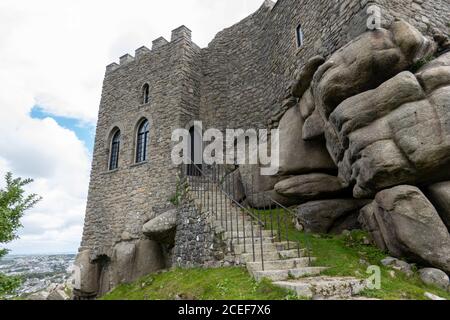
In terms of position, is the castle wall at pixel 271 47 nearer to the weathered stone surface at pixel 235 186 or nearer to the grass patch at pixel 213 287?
the weathered stone surface at pixel 235 186

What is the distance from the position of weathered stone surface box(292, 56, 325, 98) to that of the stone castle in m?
0.03

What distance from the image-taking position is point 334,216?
285 inches

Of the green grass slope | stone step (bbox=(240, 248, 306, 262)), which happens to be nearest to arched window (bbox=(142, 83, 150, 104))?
the green grass slope

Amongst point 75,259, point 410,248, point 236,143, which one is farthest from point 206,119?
point 410,248

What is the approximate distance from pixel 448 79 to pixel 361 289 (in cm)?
430

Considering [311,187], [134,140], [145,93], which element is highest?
[145,93]

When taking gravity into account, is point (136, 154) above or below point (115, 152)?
below

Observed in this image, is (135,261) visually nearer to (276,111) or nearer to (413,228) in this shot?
(276,111)

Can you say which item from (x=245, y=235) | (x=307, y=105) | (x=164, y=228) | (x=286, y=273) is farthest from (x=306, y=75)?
(x=164, y=228)

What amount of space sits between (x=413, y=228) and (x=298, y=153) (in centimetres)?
375

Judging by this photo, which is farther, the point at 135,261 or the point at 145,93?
the point at 145,93

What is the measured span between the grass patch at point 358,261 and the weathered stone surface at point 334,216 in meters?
0.30

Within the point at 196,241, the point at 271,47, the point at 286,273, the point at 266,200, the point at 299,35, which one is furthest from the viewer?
the point at 271,47

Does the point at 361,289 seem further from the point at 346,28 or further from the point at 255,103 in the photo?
the point at 255,103
